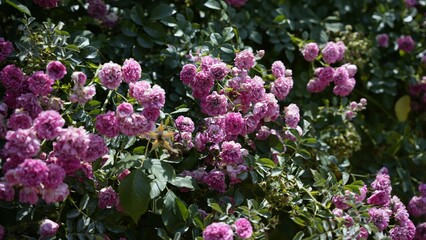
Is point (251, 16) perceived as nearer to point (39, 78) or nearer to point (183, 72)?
point (183, 72)

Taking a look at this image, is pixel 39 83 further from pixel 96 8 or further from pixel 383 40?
pixel 383 40

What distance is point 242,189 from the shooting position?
2.00m

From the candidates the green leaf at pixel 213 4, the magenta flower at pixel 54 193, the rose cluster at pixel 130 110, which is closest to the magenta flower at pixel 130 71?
the rose cluster at pixel 130 110

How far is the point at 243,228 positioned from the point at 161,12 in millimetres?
1036

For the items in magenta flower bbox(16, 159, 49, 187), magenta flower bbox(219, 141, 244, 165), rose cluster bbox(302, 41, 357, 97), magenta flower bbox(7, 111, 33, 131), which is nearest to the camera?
magenta flower bbox(16, 159, 49, 187)

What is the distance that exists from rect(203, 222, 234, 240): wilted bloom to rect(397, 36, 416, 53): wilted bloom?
5.36 ft

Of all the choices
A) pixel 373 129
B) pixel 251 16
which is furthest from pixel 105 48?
pixel 373 129

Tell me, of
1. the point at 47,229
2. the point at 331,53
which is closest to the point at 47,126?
the point at 47,229

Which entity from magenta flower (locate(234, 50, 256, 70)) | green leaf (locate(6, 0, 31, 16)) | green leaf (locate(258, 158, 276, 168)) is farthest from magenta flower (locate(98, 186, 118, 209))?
green leaf (locate(6, 0, 31, 16))

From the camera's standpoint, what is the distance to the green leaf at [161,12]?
237 cm

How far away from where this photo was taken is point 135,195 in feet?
5.57

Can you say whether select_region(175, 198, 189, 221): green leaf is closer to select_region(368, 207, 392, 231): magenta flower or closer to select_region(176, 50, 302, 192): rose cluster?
select_region(176, 50, 302, 192): rose cluster

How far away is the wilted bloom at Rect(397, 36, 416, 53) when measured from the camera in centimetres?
289

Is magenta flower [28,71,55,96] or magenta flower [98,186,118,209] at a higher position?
magenta flower [28,71,55,96]
